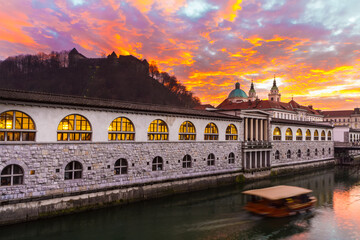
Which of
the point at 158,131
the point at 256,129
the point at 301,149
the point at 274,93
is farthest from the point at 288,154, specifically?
the point at 274,93

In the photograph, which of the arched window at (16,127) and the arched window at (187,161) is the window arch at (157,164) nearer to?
the arched window at (187,161)

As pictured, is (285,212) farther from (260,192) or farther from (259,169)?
(259,169)

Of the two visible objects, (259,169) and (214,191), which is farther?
(259,169)

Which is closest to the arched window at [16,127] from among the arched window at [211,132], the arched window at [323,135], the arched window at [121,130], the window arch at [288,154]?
the arched window at [121,130]

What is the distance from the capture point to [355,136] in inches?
3440

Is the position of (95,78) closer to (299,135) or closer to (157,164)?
(299,135)

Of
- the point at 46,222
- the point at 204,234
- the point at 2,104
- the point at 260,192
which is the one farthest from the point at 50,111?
the point at 260,192

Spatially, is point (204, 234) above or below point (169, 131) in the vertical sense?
below

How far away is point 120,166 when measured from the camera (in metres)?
27.7

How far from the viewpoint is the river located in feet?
66.0

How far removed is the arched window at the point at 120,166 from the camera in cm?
2755

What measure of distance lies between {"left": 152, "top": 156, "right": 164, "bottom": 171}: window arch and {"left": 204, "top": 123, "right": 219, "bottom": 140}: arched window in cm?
812

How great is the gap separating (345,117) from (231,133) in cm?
16088

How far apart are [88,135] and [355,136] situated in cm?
8850
